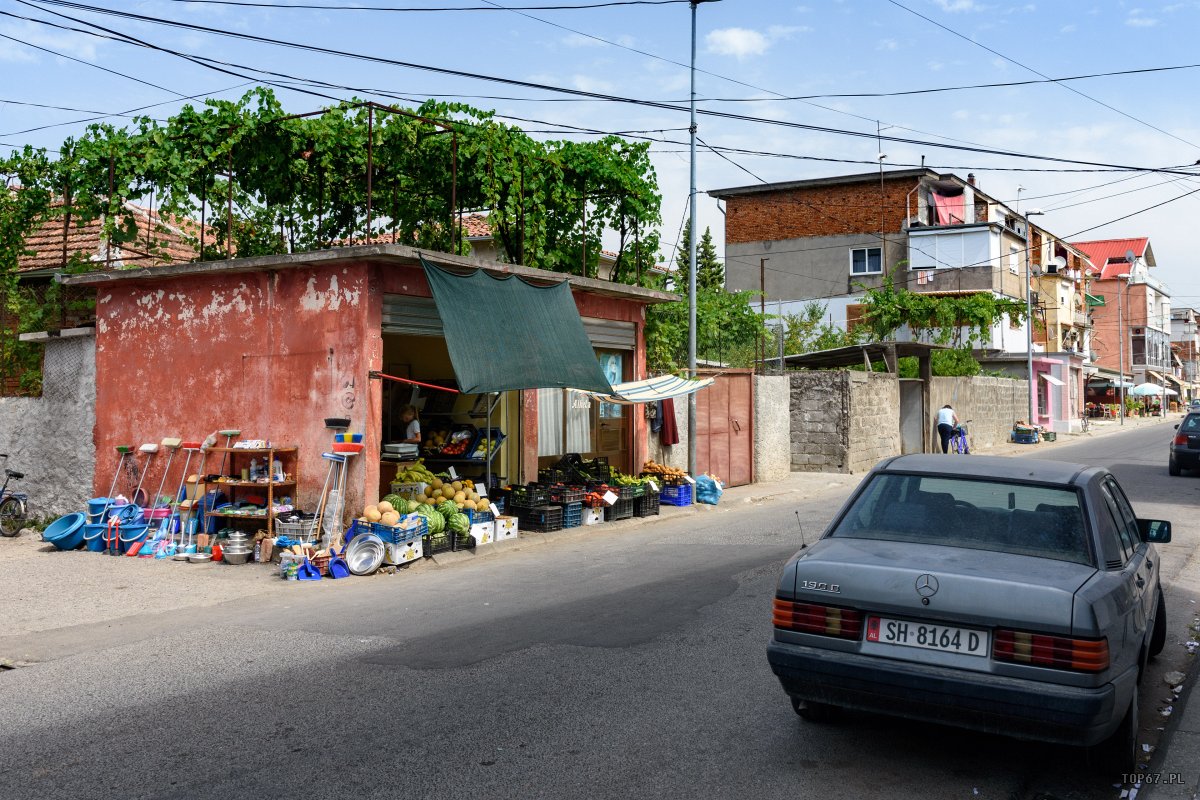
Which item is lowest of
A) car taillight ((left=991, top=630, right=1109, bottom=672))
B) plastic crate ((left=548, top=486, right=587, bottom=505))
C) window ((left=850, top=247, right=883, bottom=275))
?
plastic crate ((left=548, top=486, right=587, bottom=505))

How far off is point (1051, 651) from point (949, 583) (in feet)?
1.65

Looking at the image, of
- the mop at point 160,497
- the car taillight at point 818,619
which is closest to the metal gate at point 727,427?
the mop at point 160,497

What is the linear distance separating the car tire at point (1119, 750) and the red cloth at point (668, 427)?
538 inches

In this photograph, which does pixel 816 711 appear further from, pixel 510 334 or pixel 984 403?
pixel 984 403

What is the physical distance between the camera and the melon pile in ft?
40.3

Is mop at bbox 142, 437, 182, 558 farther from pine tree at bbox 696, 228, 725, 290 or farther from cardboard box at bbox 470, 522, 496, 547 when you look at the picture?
pine tree at bbox 696, 228, 725, 290

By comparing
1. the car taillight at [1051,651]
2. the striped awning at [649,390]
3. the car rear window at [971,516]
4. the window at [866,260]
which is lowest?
the car taillight at [1051,651]

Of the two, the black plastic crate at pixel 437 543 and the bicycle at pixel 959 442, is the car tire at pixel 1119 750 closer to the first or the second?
the black plastic crate at pixel 437 543

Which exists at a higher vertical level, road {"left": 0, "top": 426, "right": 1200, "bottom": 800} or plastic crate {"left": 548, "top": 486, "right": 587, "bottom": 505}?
plastic crate {"left": 548, "top": 486, "right": 587, "bottom": 505}

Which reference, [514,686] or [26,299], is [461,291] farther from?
Result: [26,299]

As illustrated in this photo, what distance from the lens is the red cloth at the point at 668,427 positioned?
18188 millimetres

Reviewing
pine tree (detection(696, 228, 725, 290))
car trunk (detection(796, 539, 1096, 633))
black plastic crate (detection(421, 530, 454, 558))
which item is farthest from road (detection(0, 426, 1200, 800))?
pine tree (detection(696, 228, 725, 290))

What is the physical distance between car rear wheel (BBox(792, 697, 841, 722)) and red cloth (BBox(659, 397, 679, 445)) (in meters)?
13.0

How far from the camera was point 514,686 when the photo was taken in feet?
19.6
